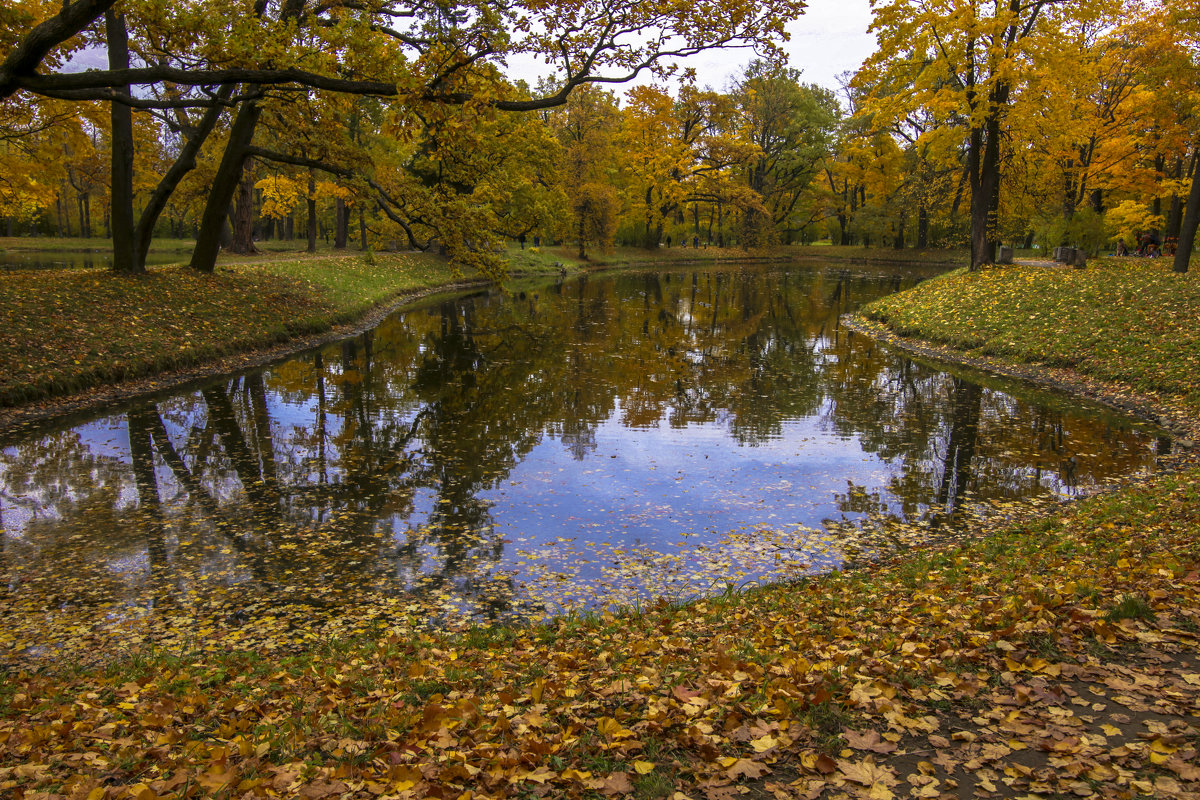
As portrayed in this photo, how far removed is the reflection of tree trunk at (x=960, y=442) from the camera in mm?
10164

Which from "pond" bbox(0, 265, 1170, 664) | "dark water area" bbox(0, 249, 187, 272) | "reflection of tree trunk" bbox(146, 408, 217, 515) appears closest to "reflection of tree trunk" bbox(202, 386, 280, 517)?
"pond" bbox(0, 265, 1170, 664)

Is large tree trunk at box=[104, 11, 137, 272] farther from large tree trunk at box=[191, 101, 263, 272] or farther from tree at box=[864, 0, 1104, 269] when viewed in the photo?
tree at box=[864, 0, 1104, 269]

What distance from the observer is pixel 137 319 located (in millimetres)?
17141

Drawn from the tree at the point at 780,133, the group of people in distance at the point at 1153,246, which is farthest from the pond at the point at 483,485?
the tree at the point at 780,133

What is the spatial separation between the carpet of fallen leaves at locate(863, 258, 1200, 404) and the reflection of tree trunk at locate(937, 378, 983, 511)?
2.82 metres

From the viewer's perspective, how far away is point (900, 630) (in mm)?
5359

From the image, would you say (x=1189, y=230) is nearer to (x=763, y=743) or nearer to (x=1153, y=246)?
(x=1153, y=246)

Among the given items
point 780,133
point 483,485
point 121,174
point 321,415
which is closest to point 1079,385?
point 483,485

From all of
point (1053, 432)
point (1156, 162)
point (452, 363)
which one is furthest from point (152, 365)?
point (1156, 162)

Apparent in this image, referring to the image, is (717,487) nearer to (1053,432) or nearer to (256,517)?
(256,517)

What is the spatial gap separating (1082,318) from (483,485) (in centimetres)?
1681

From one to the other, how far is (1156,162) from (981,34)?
1922 cm

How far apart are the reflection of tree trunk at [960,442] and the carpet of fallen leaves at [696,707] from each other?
384 centimetres

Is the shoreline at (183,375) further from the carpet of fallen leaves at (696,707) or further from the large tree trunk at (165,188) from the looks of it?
the carpet of fallen leaves at (696,707)
